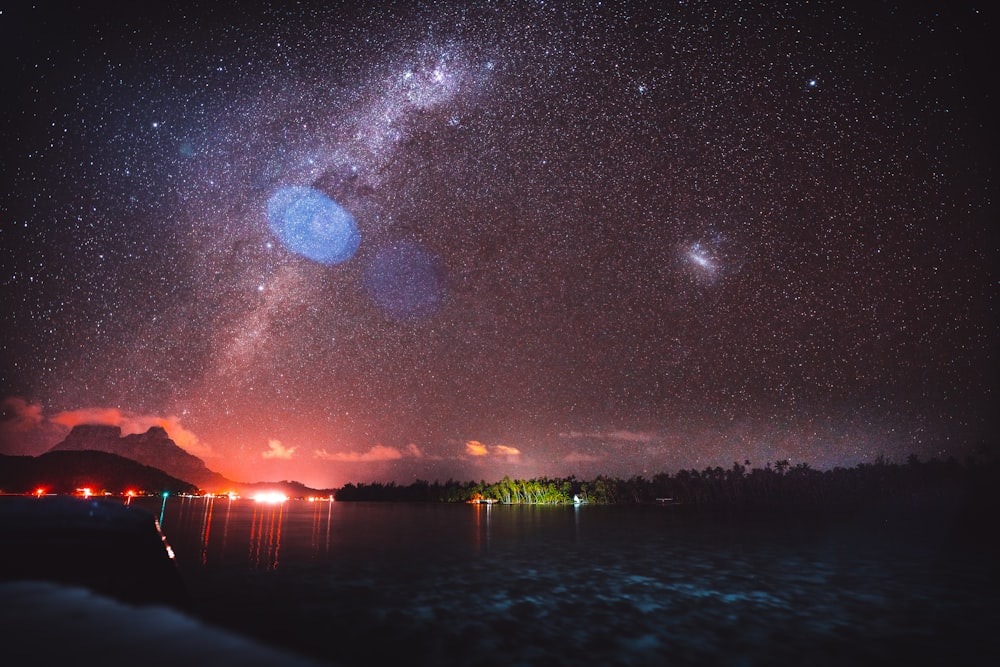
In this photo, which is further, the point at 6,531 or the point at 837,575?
the point at 837,575

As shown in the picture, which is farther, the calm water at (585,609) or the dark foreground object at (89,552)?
the calm water at (585,609)

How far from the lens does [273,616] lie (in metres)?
11.5

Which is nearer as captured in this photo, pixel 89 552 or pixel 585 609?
pixel 89 552

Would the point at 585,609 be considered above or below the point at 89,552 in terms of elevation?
below

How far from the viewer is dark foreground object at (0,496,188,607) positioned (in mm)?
7504

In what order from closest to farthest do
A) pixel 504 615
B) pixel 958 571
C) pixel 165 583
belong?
pixel 165 583, pixel 504 615, pixel 958 571

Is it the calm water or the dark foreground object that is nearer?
the dark foreground object

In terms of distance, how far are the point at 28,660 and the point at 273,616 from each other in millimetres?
6838

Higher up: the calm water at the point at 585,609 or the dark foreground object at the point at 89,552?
the dark foreground object at the point at 89,552

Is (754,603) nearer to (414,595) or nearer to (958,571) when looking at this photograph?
(414,595)

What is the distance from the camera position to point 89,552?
8.07 m

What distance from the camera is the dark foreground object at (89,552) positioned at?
7504 mm

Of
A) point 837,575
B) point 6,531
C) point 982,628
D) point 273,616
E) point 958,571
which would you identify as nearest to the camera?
point 6,531

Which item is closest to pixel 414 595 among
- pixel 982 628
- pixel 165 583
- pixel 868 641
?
pixel 165 583
